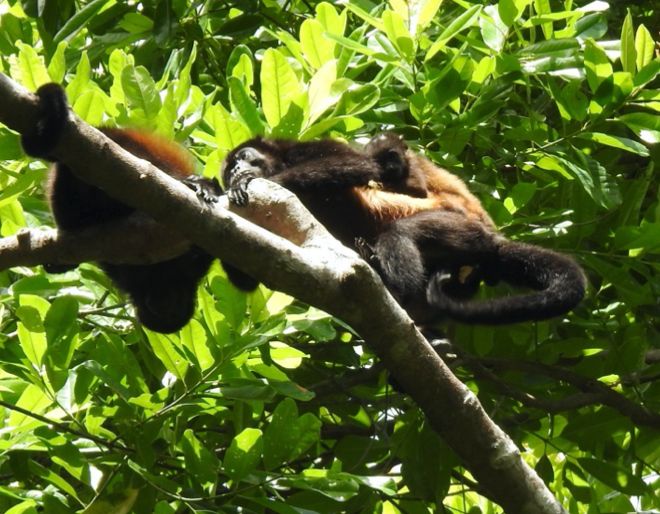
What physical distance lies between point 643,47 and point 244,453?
1.88 m

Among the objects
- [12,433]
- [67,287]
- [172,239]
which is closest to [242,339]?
[172,239]

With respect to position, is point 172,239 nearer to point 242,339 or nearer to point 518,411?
point 242,339

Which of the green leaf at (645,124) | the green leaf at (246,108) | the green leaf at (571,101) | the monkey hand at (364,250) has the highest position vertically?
the green leaf at (246,108)

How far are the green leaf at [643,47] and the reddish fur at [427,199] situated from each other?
2.54 ft

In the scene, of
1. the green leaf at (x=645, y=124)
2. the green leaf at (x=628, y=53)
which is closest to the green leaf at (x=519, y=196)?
the green leaf at (x=645, y=124)

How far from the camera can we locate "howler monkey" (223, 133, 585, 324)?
3527 millimetres

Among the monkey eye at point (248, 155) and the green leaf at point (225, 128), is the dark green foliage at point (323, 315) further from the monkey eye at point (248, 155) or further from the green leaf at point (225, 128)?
the monkey eye at point (248, 155)

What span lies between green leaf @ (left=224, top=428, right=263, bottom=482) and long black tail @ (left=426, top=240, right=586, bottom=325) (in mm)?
845

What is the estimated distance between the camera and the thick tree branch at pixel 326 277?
2244mm

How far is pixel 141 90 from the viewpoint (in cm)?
315

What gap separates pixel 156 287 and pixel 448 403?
1328mm

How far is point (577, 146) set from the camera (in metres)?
3.86

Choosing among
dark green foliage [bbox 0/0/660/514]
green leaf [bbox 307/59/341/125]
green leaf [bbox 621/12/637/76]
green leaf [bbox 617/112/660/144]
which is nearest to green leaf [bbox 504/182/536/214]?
dark green foliage [bbox 0/0/660/514]

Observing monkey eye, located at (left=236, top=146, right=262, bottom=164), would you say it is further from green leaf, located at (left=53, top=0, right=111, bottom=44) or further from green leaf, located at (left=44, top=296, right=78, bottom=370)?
green leaf, located at (left=44, top=296, right=78, bottom=370)
